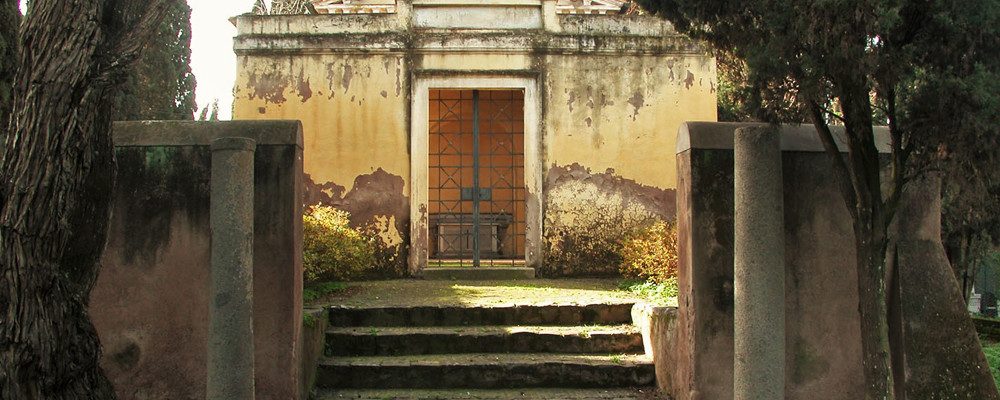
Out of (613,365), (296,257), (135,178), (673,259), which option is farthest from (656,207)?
(135,178)

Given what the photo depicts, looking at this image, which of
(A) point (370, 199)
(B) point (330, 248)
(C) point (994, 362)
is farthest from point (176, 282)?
(C) point (994, 362)

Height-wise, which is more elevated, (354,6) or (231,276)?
(354,6)

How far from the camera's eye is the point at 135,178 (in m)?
5.98

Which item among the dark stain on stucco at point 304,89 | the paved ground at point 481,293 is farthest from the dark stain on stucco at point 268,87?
the paved ground at point 481,293

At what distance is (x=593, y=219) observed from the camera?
11023 mm

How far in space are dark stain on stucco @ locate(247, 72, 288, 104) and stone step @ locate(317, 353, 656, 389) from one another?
5.12 metres

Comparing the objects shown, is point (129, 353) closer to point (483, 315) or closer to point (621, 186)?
point (483, 315)

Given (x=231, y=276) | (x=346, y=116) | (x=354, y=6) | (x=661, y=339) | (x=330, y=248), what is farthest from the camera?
(x=354, y=6)

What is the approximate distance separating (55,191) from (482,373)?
3.47 meters

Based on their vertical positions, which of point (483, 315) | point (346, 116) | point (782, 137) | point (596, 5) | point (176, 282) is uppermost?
point (596, 5)

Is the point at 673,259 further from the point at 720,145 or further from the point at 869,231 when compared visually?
the point at 869,231

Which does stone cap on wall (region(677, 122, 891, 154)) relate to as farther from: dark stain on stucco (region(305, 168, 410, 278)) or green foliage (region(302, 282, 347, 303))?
dark stain on stucco (region(305, 168, 410, 278))

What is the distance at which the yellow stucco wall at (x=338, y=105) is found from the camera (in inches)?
432

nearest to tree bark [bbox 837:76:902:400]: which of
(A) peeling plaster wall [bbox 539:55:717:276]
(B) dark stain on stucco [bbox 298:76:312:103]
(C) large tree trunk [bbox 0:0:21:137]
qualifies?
(C) large tree trunk [bbox 0:0:21:137]
